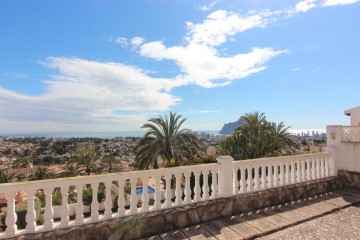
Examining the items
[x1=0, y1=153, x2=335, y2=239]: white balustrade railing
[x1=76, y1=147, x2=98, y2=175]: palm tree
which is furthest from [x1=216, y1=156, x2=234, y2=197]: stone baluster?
[x1=76, y1=147, x2=98, y2=175]: palm tree

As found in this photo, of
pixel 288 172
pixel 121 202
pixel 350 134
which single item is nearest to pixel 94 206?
pixel 121 202

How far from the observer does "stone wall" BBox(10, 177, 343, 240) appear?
4.10 metres

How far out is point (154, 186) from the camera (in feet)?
17.7

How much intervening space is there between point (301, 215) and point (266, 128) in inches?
588

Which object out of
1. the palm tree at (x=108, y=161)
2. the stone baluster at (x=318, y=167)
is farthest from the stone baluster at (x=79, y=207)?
the palm tree at (x=108, y=161)

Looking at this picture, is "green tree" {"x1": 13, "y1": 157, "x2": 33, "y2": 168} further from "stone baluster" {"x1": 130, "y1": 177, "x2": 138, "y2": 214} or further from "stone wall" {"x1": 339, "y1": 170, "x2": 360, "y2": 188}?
"stone wall" {"x1": 339, "y1": 170, "x2": 360, "y2": 188}

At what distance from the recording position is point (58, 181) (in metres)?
4.01

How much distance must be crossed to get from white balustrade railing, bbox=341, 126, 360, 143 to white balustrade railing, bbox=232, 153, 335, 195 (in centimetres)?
86

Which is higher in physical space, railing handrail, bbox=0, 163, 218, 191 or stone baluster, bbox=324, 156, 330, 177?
railing handrail, bbox=0, 163, 218, 191

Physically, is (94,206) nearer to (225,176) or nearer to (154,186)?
(154,186)

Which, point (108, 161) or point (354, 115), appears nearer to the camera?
point (354, 115)

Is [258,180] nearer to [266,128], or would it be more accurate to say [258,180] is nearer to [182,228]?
[182,228]

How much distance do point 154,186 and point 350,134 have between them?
695cm

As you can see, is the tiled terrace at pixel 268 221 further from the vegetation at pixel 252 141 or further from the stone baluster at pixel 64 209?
the vegetation at pixel 252 141
